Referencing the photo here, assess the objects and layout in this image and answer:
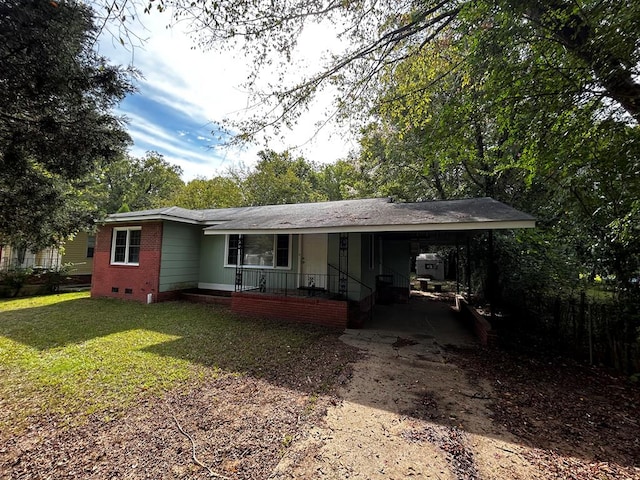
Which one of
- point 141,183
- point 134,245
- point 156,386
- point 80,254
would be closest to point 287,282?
point 156,386

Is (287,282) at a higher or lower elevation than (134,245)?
lower

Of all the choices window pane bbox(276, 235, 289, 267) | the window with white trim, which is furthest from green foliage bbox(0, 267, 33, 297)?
window pane bbox(276, 235, 289, 267)

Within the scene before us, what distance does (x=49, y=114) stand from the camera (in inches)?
139

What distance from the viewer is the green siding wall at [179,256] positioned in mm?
10293

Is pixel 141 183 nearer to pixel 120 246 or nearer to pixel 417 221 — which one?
pixel 120 246

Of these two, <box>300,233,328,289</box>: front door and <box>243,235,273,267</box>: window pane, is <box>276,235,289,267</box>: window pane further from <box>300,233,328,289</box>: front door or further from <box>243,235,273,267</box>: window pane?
<box>300,233,328,289</box>: front door

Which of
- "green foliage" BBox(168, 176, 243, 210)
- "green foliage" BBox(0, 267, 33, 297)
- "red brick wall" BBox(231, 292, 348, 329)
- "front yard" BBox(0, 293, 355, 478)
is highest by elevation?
"green foliage" BBox(168, 176, 243, 210)

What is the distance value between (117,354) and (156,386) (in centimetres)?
186

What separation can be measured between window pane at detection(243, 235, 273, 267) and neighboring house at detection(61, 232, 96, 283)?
11113 mm

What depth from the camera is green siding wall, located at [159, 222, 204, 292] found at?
33.8ft

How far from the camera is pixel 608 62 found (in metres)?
3.92

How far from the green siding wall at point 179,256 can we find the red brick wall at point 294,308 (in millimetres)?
3430

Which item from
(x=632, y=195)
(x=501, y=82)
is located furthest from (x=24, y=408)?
(x=632, y=195)

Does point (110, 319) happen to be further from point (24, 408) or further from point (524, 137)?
point (524, 137)
